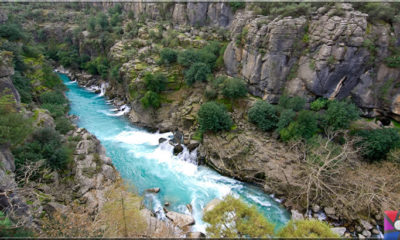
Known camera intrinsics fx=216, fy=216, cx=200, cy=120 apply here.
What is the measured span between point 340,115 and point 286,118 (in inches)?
167

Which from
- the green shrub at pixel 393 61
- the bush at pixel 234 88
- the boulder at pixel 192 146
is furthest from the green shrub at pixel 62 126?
the green shrub at pixel 393 61

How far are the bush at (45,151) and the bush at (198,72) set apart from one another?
14.4 meters

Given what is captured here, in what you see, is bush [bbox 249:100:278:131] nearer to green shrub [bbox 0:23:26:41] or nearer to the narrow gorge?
the narrow gorge

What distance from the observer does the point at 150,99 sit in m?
25.2

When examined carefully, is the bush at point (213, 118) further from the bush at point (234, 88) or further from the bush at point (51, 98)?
the bush at point (51, 98)

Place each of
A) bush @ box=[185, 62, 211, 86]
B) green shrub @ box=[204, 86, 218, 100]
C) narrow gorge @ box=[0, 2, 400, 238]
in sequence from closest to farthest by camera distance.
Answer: narrow gorge @ box=[0, 2, 400, 238] < green shrub @ box=[204, 86, 218, 100] < bush @ box=[185, 62, 211, 86]

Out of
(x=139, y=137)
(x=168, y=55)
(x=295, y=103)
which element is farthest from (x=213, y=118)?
(x=168, y=55)

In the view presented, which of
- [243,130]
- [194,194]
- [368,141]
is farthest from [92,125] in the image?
[368,141]

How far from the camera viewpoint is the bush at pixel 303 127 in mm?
18031

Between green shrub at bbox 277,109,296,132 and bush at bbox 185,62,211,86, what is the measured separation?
32.9ft

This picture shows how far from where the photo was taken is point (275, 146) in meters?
19.2

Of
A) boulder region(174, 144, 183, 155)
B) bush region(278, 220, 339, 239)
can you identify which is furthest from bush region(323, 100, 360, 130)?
boulder region(174, 144, 183, 155)

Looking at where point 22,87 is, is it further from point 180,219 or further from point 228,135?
point 228,135

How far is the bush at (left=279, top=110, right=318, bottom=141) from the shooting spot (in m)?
18.0
